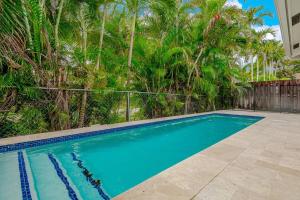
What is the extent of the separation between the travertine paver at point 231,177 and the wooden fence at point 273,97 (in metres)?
7.59

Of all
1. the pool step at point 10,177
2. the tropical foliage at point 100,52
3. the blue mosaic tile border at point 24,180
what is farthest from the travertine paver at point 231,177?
the tropical foliage at point 100,52

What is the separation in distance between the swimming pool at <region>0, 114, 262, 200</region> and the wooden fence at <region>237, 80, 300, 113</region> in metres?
5.74

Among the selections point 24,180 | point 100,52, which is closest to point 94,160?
point 24,180

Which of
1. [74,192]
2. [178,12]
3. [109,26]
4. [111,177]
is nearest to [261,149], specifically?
[111,177]

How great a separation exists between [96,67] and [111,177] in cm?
297

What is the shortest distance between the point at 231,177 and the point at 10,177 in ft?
7.80

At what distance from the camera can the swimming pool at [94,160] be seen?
2084mm

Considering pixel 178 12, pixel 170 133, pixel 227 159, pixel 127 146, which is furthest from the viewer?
pixel 178 12

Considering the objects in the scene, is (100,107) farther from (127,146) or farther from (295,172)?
(295,172)

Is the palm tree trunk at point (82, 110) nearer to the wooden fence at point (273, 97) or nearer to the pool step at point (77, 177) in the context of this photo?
the pool step at point (77, 177)

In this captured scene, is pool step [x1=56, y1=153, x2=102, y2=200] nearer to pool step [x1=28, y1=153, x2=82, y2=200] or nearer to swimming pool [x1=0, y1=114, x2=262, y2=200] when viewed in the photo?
swimming pool [x1=0, y1=114, x2=262, y2=200]

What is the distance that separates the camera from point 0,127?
352cm

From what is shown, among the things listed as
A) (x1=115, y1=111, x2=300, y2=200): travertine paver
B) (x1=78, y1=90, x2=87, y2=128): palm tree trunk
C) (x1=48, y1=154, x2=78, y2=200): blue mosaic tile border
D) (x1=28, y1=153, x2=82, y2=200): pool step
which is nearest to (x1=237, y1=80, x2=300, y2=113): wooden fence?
(x1=115, y1=111, x2=300, y2=200): travertine paver

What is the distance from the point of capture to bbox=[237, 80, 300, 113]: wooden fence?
29.7 ft
